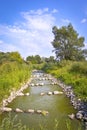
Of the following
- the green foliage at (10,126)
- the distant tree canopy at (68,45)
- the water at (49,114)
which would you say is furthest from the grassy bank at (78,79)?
the distant tree canopy at (68,45)

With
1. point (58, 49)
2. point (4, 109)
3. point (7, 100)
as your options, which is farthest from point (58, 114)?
point (58, 49)

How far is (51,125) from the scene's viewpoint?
29.7ft

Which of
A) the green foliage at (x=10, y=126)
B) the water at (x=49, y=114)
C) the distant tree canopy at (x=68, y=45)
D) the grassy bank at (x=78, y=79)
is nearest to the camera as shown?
the green foliage at (x=10, y=126)

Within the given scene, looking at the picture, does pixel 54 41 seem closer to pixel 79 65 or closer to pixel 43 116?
pixel 79 65

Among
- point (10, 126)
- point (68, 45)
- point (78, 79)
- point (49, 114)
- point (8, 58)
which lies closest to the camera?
point (10, 126)

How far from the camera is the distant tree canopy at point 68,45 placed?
4572 centimetres

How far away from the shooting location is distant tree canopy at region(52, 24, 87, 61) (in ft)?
150

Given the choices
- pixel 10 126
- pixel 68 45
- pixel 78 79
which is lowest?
pixel 10 126

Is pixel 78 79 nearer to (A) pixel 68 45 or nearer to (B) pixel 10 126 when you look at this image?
(B) pixel 10 126

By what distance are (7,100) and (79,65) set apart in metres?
13.9

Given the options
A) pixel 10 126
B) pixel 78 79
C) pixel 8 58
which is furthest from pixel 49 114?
pixel 8 58

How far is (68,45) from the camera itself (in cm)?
4584

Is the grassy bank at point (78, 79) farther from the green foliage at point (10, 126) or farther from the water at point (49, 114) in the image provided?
the green foliage at point (10, 126)

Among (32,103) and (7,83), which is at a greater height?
(7,83)
